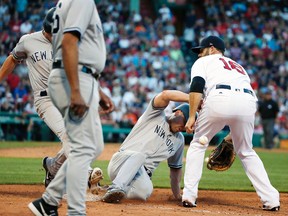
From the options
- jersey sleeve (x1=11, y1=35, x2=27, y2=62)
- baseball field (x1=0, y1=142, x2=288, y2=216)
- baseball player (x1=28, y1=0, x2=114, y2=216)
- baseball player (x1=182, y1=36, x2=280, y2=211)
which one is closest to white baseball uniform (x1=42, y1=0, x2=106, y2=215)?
baseball player (x1=28, y1=0, x2=114, y2=216)

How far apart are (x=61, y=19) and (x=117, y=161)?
2.51 m

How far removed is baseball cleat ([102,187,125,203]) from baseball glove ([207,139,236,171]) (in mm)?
1331

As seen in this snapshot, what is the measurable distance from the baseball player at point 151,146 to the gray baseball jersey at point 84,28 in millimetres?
1987

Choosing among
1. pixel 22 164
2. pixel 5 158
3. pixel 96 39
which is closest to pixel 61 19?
pixel 96 39

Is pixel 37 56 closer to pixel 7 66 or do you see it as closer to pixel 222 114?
pixel 7 66

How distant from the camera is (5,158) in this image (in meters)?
13.7

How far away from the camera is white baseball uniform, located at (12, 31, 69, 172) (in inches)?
292

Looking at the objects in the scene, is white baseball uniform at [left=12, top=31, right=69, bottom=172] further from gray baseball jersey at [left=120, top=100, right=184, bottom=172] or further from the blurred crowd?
the blurred crowd

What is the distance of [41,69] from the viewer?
7531 millimetres

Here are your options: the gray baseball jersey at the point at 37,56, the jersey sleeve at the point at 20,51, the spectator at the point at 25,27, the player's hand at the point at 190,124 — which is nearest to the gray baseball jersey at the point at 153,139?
the player's hand at the point at 190,124

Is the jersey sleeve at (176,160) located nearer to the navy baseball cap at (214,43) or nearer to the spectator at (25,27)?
the navy baseball cap at (214,43)

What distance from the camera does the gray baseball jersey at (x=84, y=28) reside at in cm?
486

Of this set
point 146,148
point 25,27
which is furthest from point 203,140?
point 25,27

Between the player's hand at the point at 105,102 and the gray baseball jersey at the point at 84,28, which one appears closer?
the gray baseball jersey at the point at 84,28
